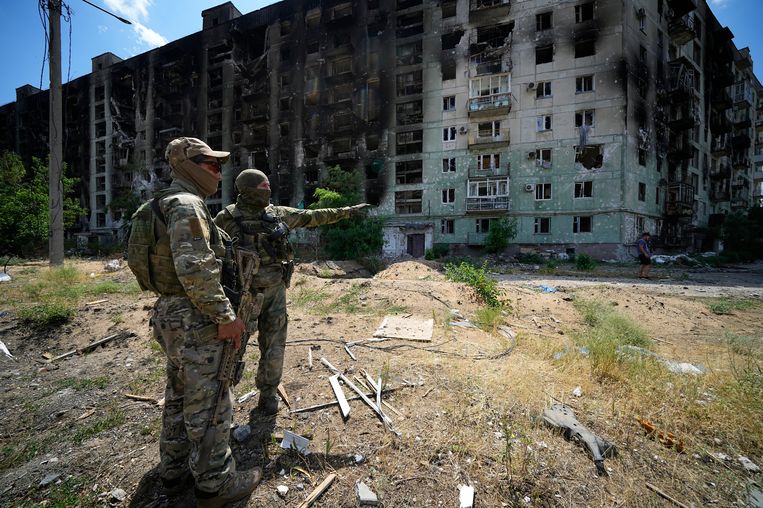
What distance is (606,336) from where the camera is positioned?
4820 mm

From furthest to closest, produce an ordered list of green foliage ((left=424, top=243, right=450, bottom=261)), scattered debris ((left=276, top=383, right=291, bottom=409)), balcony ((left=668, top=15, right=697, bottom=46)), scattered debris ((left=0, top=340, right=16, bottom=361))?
balcony ((left=668, top=15, right=697, bottom=46)), green foliage ((left=424, top=243, right=450, bottom=261)), scattered debris ((left=0, top=340, right=16, bottom=361)), scattered debris ((left=276, top=383, right=291, bottom=409))

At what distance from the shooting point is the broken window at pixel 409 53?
2539 cm

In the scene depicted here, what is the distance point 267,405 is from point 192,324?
1.42m

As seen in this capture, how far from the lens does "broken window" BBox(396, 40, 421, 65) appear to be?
25391 mm

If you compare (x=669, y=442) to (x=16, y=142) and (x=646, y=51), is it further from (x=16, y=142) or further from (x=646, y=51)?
(x=16, y=142)

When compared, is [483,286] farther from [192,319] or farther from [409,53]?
[409,53]

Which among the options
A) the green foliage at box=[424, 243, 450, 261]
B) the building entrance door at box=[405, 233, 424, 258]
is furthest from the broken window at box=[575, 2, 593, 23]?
the building entrance door at box=[405, 233, 424, 258]

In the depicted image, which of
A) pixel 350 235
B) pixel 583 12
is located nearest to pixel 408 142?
pixel 350 235

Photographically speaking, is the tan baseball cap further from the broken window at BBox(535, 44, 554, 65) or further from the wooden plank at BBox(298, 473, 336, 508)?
the broken window at BBox(535, 44, 554, 65)

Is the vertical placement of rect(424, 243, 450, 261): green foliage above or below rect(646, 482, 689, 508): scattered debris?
above

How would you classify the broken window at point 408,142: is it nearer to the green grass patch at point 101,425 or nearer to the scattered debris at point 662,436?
the scattered debris at point 662,436

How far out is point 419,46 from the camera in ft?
83.3

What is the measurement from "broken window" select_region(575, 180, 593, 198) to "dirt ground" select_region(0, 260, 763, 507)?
17682mm

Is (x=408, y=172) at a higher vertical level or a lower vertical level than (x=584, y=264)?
higher
